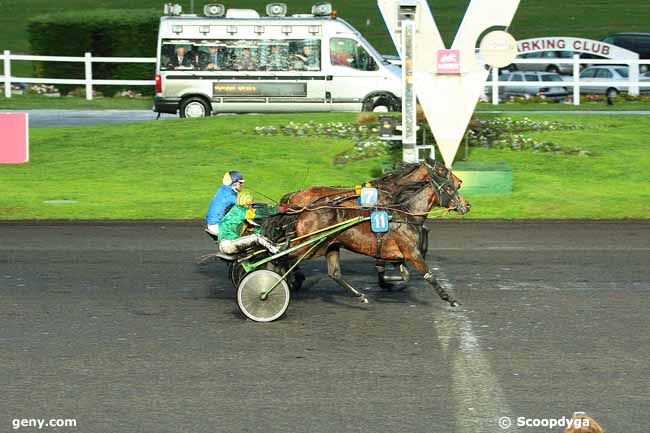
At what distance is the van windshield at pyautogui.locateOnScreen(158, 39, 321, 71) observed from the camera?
2822 centimetres

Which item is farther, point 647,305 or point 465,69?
point 465,69

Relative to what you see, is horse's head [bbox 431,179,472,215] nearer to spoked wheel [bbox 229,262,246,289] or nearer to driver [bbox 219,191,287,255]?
driver [bbox 219,191,287,255]

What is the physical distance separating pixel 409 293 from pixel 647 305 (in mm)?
2566

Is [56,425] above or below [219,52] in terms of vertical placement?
below

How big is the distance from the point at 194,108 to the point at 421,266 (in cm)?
1867

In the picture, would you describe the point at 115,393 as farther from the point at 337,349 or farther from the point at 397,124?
the point at 397,124

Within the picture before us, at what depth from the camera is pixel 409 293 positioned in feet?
38.5

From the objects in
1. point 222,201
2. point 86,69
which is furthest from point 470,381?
point 86,69

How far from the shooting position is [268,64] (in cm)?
2830

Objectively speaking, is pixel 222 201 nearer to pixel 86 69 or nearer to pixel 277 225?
pixel 277 225

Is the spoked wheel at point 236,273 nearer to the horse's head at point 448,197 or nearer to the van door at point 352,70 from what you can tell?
the horse's head at point 448,197

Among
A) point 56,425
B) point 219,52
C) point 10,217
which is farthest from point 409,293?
point 219,52

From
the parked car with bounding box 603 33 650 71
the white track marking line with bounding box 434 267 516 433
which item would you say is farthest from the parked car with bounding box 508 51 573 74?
the white track marking line with bounding box 434 267 516 433

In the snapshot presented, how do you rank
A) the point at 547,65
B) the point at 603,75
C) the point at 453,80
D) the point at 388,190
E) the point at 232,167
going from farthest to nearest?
the point at 547,65, the point at 603,75, the point at 232,167, the point at 453,80, the point at 388,190
